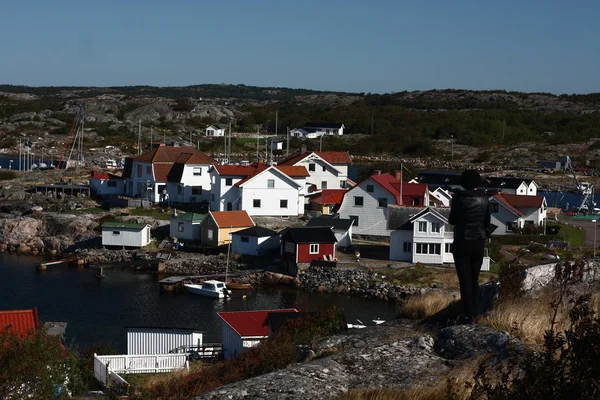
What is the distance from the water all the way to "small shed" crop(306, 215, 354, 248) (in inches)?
171

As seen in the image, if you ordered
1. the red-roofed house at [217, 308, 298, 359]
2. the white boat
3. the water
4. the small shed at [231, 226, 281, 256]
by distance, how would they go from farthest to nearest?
1. the small shed at [231, 226, 281, 256]
2. the white boat
3. the water
4. the red-roofed house at [217, 308, 298, 359]

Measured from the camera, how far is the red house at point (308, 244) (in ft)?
92.4

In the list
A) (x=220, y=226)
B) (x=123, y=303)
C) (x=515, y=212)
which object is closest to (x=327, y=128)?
(x=515, y=212)

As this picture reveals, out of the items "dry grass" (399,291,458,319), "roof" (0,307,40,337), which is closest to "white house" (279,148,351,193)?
"roof" (0,307,40,337)

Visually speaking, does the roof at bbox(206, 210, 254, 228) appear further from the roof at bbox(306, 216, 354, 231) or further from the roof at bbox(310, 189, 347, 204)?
the roof at bbox(310, 189, 347, 204)

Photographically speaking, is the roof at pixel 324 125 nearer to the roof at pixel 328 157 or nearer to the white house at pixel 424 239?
the roof at pixel 328 157

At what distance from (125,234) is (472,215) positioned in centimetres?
2704

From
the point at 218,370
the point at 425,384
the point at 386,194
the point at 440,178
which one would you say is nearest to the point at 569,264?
the point at 425,384

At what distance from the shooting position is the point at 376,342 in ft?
20.7

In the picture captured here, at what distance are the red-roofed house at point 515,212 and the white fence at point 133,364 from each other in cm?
2045

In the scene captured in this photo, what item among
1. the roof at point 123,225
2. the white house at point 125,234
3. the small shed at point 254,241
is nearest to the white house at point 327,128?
the roof at point 123,225

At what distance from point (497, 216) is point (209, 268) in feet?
38.4

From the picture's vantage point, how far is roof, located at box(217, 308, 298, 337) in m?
15.6

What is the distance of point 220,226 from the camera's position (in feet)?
103
